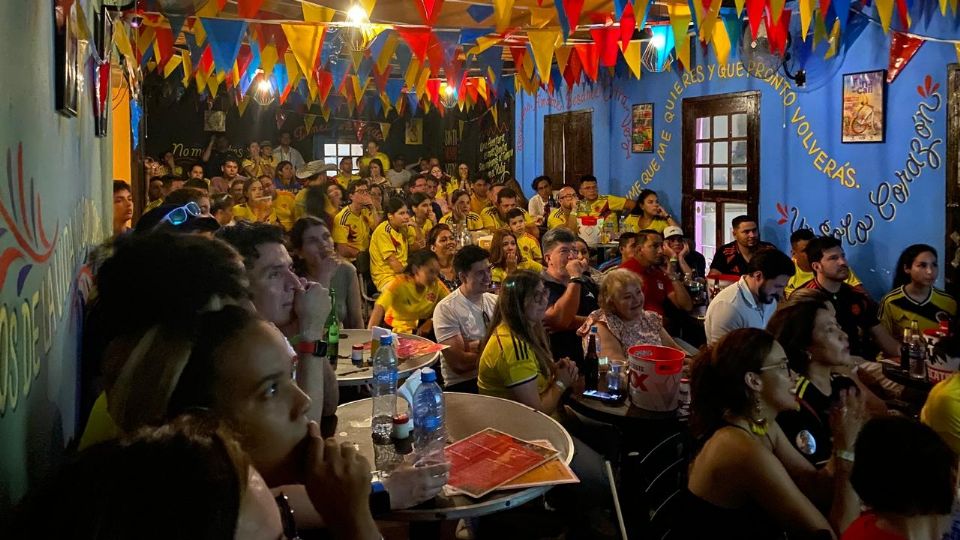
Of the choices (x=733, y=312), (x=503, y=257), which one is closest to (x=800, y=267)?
(x=733, y=312)

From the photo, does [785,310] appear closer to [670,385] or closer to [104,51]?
[670,385]

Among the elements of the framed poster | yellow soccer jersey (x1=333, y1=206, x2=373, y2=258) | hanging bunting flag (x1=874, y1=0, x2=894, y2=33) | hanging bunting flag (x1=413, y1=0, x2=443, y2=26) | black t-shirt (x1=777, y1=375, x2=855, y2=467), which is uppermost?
hanging bunting flag (x1=413, y1=0, x2=443, y2=26)

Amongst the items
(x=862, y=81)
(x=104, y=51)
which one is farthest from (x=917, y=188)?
(x=104, y=51)

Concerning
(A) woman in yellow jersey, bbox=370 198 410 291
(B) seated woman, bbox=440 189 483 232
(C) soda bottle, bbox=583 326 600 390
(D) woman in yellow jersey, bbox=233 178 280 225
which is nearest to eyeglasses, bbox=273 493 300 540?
(C) soda bottle, bbox=583 326 600 390

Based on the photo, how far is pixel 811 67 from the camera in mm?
6688

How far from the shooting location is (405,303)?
475 cm

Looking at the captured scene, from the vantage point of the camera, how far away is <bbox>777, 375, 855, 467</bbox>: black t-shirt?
8.77 ft

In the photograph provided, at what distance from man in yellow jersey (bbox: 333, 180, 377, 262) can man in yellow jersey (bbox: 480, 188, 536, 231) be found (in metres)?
1.64

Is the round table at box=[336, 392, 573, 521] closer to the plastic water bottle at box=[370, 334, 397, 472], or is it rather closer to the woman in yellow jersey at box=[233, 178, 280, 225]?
the plastic water bottle at box=[370, 334, 397, 472]

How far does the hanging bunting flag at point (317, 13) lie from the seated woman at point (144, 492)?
5328 mm

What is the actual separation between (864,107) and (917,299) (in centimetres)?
235

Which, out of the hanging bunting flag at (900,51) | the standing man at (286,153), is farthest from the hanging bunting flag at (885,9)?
the standing man at (286,153)

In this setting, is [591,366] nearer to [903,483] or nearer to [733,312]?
[733,312]

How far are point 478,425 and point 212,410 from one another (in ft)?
4.48
